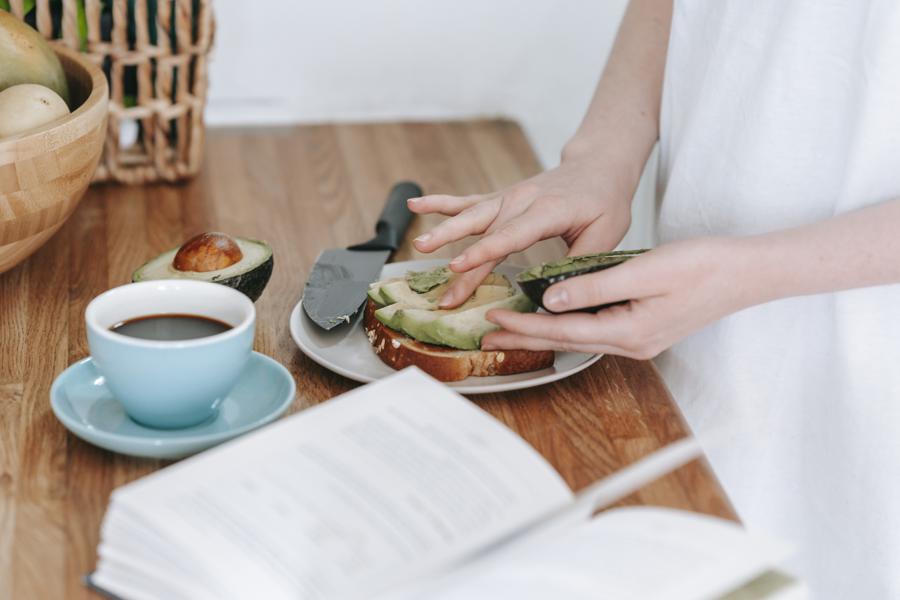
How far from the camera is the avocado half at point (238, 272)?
1004 millimetres

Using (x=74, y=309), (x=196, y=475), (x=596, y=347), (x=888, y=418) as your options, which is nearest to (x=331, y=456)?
(x=196, y=475)

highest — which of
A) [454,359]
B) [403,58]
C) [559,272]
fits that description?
[559,272]

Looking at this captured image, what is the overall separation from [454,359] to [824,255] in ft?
1.10

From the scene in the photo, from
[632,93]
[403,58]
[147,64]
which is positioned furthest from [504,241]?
[403,58]

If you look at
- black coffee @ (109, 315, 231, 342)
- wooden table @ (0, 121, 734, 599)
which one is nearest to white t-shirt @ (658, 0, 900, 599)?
wooden table @ (0, 121, 734, 599)

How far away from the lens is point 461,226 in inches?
40.8

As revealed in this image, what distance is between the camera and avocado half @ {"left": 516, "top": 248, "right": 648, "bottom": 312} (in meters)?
0.88

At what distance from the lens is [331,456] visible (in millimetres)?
690

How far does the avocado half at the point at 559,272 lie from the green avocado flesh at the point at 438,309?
59mm

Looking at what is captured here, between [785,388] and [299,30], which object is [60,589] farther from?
[299,30]

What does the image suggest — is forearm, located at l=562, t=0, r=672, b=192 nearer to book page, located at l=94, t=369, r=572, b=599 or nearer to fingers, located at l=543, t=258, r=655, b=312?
fingers, located at l=543, t=258, r=655, b=312

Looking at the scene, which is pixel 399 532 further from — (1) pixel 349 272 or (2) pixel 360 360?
(1) pixel 349 272

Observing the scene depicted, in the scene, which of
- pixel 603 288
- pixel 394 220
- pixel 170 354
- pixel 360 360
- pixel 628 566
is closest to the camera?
pixel 628 566

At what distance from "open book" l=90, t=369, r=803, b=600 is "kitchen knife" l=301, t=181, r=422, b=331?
0.30 meters
